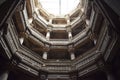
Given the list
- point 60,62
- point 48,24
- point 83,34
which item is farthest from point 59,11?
point 60,62

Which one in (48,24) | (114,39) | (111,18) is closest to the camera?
(111,18)

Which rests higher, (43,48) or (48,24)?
(48,24)

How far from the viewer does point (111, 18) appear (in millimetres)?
9562

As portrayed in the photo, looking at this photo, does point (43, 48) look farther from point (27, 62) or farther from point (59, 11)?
point (59, 11)

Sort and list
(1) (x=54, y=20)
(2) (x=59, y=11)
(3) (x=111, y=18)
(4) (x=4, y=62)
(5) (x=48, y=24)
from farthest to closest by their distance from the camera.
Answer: (2) (x=59, y=11), (1) (x=54, y=20), (5) (x=48, y=24), (4) (x=4, y=62), (3) (x=111, y=18)

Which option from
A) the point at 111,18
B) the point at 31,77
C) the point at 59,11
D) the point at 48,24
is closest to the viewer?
the point at 111,18

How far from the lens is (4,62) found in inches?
476

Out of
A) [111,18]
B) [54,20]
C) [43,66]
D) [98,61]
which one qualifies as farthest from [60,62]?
[54,20]

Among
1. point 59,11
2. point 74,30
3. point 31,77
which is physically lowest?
point 31,77

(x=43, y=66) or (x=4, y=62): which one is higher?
(x=43, y=66)

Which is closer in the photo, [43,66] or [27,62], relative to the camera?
[27,62]

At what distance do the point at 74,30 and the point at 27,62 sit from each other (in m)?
11.9

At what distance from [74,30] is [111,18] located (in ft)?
48.6

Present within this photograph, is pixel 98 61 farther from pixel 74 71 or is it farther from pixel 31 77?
pixel 31 77
